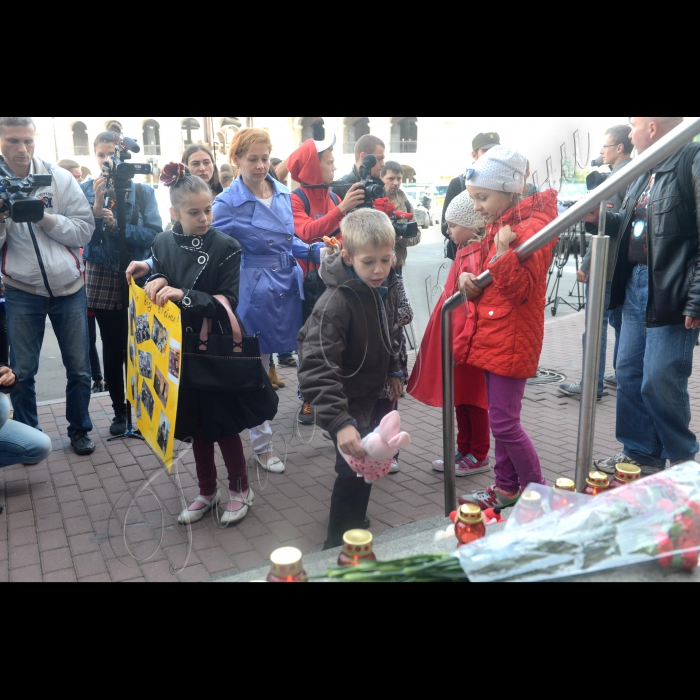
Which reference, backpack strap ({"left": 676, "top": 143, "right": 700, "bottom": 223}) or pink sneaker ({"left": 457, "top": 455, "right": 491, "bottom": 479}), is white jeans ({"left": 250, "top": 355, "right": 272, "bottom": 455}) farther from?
backpack strap ({"left": 676, "top": 143, "right": 700, "bottom": 223})

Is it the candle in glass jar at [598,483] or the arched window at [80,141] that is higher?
the arched window at [80,141]

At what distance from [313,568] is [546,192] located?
1976 millimetres

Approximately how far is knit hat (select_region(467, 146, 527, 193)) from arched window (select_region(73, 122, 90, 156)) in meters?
54.4

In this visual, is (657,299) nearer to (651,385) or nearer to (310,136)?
(651,385)

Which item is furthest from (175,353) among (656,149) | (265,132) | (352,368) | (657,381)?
(657,381)

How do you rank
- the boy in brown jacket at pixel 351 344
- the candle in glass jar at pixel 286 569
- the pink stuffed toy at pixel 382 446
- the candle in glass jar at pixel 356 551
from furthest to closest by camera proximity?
the boy in brown jacket at pixel 351 344 → the pink stuffed toy at pixel 382 446 → the candle in glass jar at pixel 356 551 → the candle in glass jar at pixel 286 569

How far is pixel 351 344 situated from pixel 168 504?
60.0 inches

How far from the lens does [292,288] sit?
402 cm

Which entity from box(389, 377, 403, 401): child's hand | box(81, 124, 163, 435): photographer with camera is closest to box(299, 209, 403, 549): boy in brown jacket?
box(389, 377, 403, 401): child's hand

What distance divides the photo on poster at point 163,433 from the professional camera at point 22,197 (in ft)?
4.89

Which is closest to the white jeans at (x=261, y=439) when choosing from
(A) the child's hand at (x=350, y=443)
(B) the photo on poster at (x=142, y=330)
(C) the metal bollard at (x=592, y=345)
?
(B) the photo on poster at (x=142, y=330)

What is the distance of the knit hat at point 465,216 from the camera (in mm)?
3473

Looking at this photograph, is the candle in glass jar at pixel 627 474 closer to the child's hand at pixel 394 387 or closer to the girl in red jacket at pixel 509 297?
the girl in red jacket at pixel 509 297

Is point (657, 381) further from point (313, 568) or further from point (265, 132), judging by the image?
point (265, 132)
